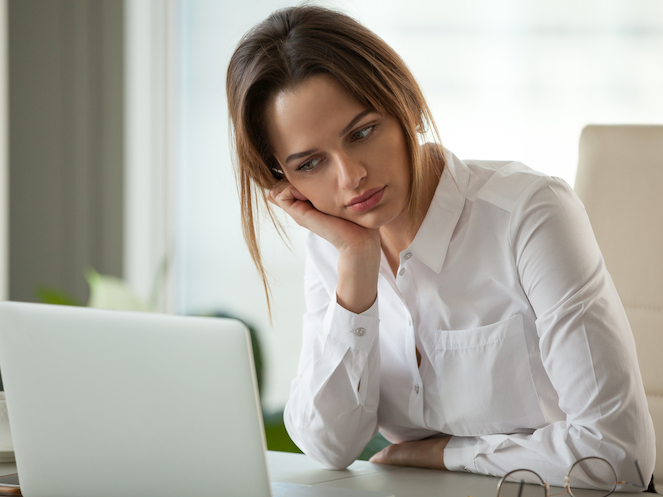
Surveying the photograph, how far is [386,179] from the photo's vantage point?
1.16 metres

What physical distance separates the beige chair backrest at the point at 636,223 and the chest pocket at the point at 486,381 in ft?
1.03

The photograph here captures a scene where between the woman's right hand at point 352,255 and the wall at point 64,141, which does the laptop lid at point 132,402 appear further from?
the wall at point 64,141

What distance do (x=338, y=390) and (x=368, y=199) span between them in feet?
1.09

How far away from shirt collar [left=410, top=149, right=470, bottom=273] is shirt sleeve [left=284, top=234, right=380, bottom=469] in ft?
0.40

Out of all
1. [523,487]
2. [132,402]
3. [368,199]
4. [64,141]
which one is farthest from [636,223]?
[64,141]

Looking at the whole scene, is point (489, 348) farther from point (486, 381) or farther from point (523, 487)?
point (523, 487)

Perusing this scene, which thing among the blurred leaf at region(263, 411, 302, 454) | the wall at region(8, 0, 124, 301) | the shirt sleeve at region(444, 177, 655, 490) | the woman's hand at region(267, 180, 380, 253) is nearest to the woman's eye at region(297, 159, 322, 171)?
the woman's hand at region(267, 180, 380, 253)

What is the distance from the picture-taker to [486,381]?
1149 millimetres

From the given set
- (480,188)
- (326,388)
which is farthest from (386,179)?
(326,388)

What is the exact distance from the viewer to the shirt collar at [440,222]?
118cm

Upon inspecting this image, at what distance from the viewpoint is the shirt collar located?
1.18 m

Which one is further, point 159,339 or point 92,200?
point 92,200

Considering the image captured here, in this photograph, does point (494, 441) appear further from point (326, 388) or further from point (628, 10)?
point (628, 10)

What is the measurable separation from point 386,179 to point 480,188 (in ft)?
0.54
